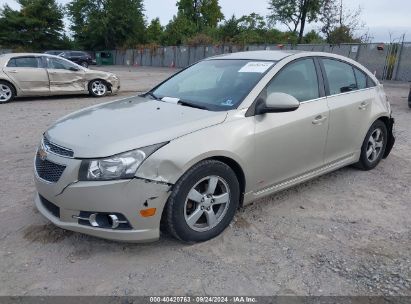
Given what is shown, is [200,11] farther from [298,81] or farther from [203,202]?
[203,202]

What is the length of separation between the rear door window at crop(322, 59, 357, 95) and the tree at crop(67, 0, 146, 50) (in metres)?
51.7

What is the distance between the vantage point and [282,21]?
1858 inches

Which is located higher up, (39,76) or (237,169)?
(39,76)

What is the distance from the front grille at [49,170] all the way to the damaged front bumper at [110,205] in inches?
2.0

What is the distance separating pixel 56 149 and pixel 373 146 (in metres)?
4.02

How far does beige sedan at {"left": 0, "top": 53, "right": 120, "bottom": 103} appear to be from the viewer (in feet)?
36.0

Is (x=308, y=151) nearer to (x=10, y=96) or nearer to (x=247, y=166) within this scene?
(x=247, y=166)

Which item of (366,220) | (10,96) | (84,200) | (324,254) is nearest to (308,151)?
(366,220)

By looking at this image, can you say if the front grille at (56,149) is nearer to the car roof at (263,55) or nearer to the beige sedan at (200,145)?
the beige sedan at (200,145)

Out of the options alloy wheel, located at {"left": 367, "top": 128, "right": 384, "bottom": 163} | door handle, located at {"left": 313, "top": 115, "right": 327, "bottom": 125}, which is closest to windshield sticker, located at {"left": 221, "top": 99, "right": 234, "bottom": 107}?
door handle, located at {"left": 313, "top": 115, "right": 327, "bottom": 125}

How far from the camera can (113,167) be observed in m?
2.88

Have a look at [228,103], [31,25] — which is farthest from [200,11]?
[228,103]

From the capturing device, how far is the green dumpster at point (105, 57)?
51781mm

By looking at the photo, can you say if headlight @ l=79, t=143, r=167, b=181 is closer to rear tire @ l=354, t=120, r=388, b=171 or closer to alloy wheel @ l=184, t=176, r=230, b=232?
alloy wheel @ l=184, t=176, r=230, b=232
